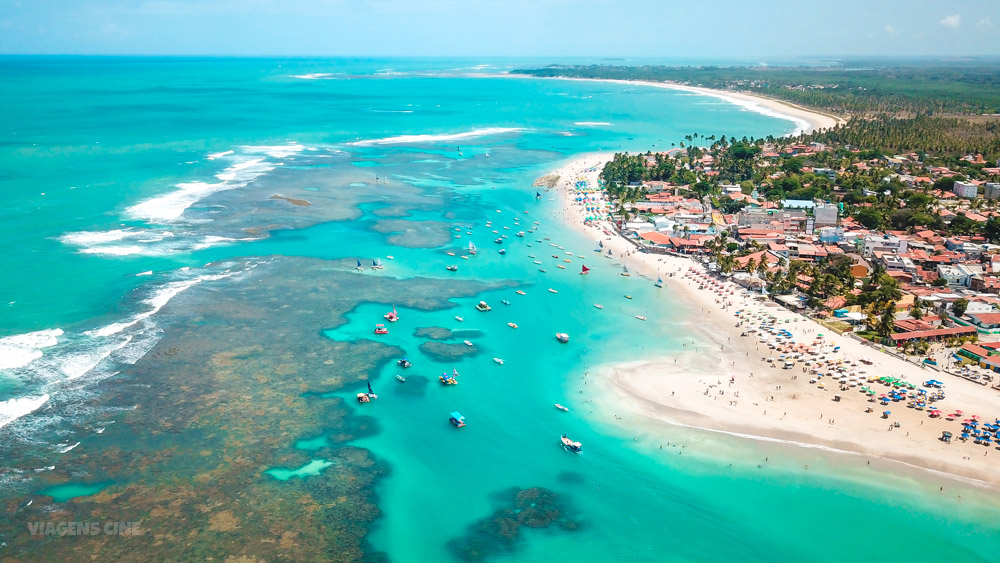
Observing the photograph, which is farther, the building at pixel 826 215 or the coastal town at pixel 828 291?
the building at pixel 826 215

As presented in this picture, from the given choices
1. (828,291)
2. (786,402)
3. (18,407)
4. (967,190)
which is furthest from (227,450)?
(967,190)

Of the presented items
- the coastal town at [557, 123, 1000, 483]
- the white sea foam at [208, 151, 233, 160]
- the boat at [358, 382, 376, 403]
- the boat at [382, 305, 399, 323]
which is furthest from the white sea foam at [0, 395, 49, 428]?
the white sea foam at [208, 151, 233, 160]

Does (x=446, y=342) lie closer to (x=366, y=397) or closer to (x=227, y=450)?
(x=366, y=397)

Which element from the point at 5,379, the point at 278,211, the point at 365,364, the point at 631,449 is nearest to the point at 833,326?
the point at 631,449

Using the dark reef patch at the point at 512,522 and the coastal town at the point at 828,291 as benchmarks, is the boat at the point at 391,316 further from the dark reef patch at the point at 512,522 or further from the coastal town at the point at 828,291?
the dark reef patch at the point at 512,522

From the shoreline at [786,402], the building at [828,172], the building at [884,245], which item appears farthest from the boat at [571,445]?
the building at [828,172]

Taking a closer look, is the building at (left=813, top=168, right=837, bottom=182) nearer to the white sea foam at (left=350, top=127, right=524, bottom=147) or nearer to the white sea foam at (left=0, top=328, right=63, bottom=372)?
the white sea foam at (left=350, top=127, right=524, bottom=147)
